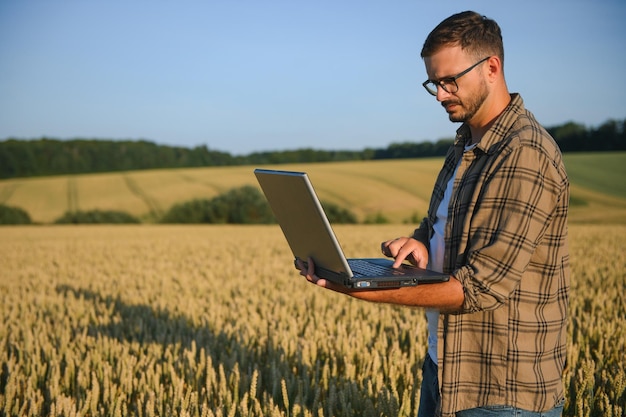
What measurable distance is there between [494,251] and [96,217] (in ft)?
117

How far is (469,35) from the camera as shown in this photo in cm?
191

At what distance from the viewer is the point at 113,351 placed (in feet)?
14.6

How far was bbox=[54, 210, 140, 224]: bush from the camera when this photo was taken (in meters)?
34.6

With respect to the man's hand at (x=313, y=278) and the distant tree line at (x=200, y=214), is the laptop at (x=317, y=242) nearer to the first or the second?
the man's hand at (x=313, y=278)

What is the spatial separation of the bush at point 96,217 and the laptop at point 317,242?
34.5 meters

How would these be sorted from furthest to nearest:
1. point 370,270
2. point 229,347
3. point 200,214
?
point 200,214 → point 229,347 → point 370,270

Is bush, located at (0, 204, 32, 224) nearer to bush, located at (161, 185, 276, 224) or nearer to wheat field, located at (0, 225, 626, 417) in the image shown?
bush, located at (161, 185, 276, 224)

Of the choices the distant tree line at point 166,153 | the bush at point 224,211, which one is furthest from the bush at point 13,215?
the distant tree line at point 166,153

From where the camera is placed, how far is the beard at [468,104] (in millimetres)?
1959

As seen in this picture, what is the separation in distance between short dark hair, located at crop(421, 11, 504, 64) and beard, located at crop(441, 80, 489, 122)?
11cm

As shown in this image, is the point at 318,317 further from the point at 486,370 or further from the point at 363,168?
the point at 363,168

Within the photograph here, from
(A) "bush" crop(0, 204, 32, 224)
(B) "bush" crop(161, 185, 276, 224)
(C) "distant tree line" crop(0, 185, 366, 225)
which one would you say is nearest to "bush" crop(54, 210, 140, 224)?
(C) "distant tree line" crop(0, 185, 366, 225)

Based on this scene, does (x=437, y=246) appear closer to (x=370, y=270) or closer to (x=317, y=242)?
(x=370, y=270)

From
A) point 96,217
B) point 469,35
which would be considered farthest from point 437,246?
point 96,217
